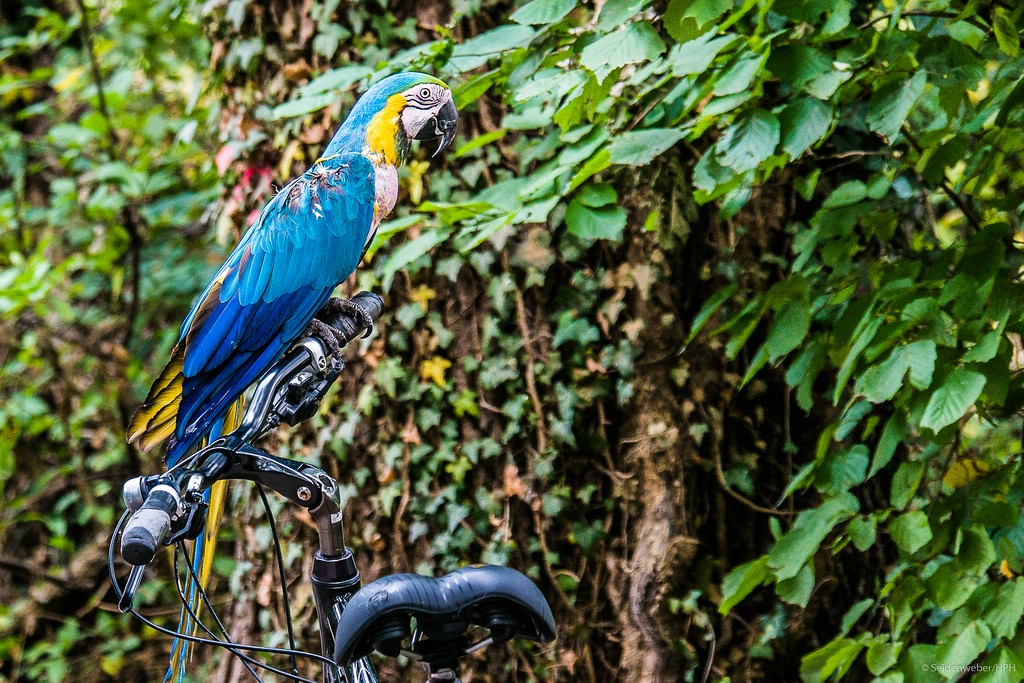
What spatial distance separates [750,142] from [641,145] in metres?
0.23

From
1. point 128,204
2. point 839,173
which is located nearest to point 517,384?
point 839,173

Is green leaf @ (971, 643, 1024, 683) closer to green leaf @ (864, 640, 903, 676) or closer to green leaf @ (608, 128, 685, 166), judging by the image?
green leaf @ (864, 640, 903, 676)

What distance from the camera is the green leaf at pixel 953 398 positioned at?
1.76 meters

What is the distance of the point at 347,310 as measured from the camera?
66.5 inches

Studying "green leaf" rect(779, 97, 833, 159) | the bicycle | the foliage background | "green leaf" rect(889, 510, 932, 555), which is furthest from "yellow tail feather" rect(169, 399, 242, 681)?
"green leaf" rect(889, 510, 932, 555)

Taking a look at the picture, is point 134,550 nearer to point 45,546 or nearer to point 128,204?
point 128,204

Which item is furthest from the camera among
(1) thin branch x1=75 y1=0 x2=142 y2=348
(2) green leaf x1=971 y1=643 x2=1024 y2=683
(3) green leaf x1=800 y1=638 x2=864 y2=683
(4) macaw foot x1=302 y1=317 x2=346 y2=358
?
(1) thin branch x1=75 y1=0 x2=142 y2=348

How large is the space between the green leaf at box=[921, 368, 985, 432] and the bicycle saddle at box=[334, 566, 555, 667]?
90 cm

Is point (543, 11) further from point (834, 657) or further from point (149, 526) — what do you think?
point (834, 657)

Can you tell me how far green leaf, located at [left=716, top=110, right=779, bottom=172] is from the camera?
1781 millimetres

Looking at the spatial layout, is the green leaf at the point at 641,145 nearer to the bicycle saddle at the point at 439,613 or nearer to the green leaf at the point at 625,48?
the green leaf at the point at 625,48

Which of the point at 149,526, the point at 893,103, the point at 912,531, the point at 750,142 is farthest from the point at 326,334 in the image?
the point at 912,531

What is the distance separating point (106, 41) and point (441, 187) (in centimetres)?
221

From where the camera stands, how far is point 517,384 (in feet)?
9.26
